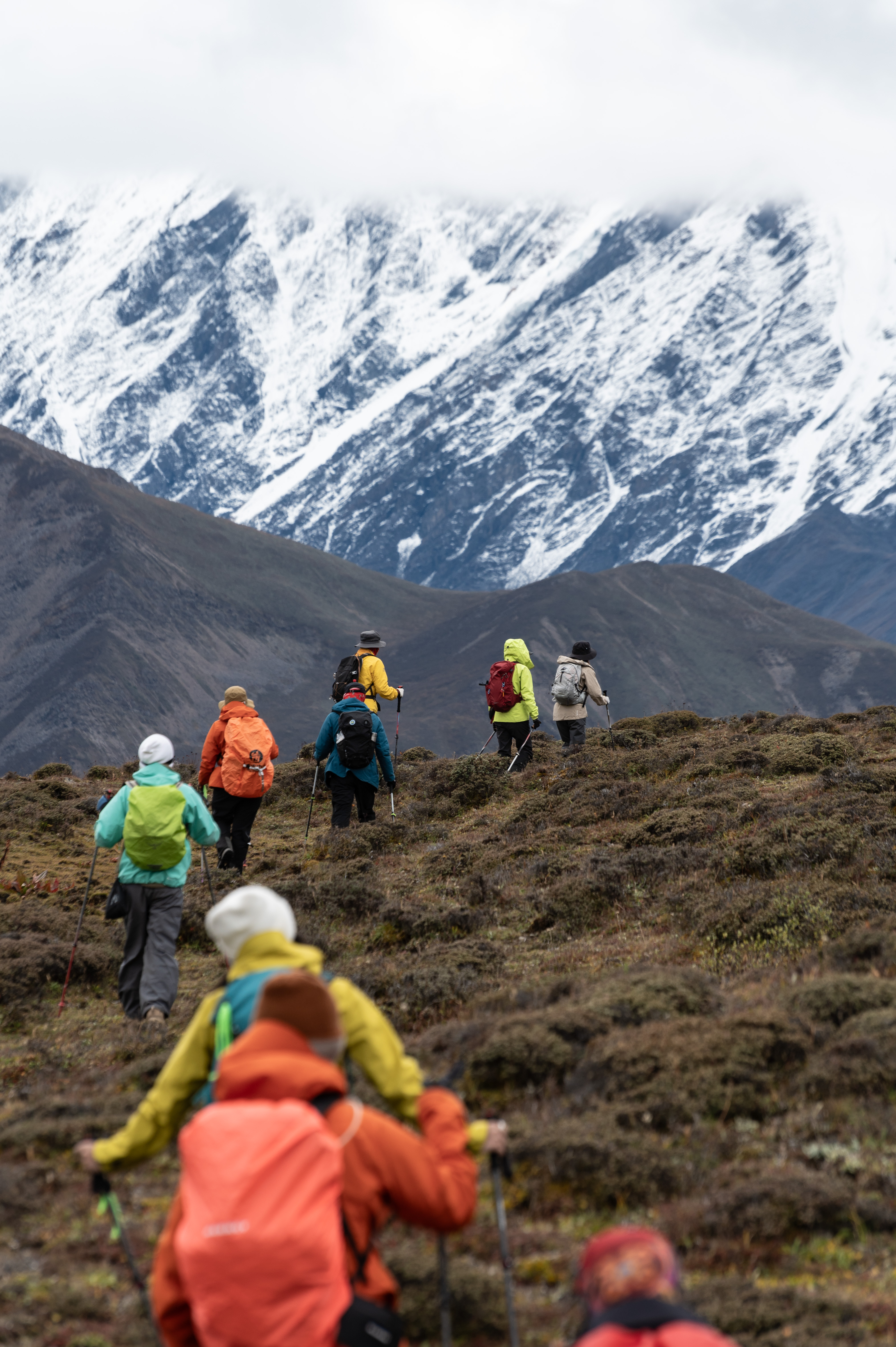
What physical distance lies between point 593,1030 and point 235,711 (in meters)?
7.64

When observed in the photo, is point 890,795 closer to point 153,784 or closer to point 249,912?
point 153,784

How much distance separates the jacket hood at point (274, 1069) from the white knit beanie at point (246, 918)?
23.0 inches

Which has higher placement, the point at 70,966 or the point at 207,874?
the point at 207,874

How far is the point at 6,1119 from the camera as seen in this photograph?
723 centimetres

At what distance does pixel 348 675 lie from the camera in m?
16.6

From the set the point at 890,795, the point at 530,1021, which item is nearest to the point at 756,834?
the point at 890,795

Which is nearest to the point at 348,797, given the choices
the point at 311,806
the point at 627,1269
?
the point at 311,806

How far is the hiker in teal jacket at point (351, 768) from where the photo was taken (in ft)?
51.9

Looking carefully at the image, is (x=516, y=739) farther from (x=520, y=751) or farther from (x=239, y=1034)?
(x=239, y=1034)

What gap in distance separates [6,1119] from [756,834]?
26.5ft

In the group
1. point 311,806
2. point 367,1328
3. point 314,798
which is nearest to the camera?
point 367,1328

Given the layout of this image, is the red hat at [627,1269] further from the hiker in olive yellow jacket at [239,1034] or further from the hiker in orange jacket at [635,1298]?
the hiker in olive yellow jacket at [239,1034]

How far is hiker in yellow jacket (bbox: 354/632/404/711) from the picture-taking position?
16859mm

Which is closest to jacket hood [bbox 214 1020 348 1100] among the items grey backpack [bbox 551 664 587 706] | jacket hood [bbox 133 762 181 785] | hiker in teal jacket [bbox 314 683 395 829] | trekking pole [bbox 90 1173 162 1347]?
trekking pole [bbox 90 1173 162 1347]
